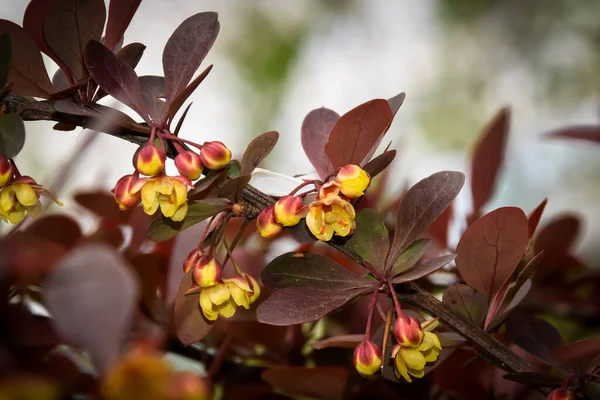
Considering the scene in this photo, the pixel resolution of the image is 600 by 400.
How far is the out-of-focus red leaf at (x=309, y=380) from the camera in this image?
1.38ft

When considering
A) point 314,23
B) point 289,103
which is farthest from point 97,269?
point 314,23

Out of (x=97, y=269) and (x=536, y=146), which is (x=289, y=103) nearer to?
(x=536, y=146)

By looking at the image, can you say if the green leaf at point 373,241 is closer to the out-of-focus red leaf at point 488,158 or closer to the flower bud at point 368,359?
the flower bud at point 368,359

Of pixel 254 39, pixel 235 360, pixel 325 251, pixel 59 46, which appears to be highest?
pixel 254 39

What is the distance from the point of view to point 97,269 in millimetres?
201

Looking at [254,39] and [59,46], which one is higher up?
[254,39]

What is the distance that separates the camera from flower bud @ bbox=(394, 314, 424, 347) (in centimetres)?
35

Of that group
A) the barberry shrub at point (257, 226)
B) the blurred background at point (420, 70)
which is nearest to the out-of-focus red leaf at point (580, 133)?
the barberry shrub at point (257, 226)

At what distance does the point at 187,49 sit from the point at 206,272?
0.46ft

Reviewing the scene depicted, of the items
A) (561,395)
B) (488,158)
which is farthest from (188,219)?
(488,158)

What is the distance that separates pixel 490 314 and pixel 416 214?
0.09m

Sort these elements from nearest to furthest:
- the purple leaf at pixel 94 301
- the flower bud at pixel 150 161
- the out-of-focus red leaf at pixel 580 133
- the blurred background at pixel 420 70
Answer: the purple leaf at pixel 94 301 → the flower bud at pixel 150 161 → the out-of-focus red leaf at pixel 580 133 → the blurred background at pixel 420 70

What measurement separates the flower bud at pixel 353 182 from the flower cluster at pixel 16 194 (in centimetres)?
18

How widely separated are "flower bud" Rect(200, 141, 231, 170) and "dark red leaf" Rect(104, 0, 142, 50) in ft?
0.36
